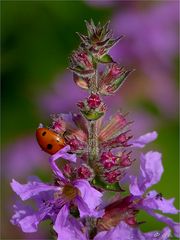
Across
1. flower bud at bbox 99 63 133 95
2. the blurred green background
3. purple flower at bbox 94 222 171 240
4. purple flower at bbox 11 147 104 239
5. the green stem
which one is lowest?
purple flower at bbox 94 222 171 240

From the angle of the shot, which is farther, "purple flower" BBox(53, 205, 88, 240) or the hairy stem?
the hairy stem

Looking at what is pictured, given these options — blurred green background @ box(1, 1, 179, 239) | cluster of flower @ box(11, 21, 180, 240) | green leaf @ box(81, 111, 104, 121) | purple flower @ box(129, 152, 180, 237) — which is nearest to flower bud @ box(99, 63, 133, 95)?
cluster of flower @ box(11, 21, 180, 240)

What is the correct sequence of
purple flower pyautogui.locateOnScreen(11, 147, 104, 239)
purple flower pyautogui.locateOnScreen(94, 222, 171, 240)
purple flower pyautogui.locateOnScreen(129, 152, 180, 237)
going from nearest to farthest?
purple flower pyautogui.locateOnScreen(11, 147, 104, 239) < purple flower pyautogui.locateOnScreen(94, 222, 171, 240) < purple flower pyautogui.locateOnScreen(129, 152, 180, 237)

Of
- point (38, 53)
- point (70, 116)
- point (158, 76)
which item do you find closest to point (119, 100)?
point (158, 76)

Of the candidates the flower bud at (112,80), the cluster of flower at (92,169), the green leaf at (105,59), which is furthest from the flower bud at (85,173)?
the green leaf at (105,59)

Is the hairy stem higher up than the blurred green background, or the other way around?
the blurred green background

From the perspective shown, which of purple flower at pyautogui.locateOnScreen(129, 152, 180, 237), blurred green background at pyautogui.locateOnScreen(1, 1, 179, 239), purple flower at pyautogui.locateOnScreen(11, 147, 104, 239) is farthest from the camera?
blurred green background at pyautogui.locateOnScreen(1, 1, 179, 239)

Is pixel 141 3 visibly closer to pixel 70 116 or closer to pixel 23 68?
pixel 23 68

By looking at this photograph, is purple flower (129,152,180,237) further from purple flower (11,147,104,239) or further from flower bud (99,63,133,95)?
flower bud (99,63,133,95)

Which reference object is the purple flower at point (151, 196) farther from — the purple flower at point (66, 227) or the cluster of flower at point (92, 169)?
the purple flower at point (66, 227)
